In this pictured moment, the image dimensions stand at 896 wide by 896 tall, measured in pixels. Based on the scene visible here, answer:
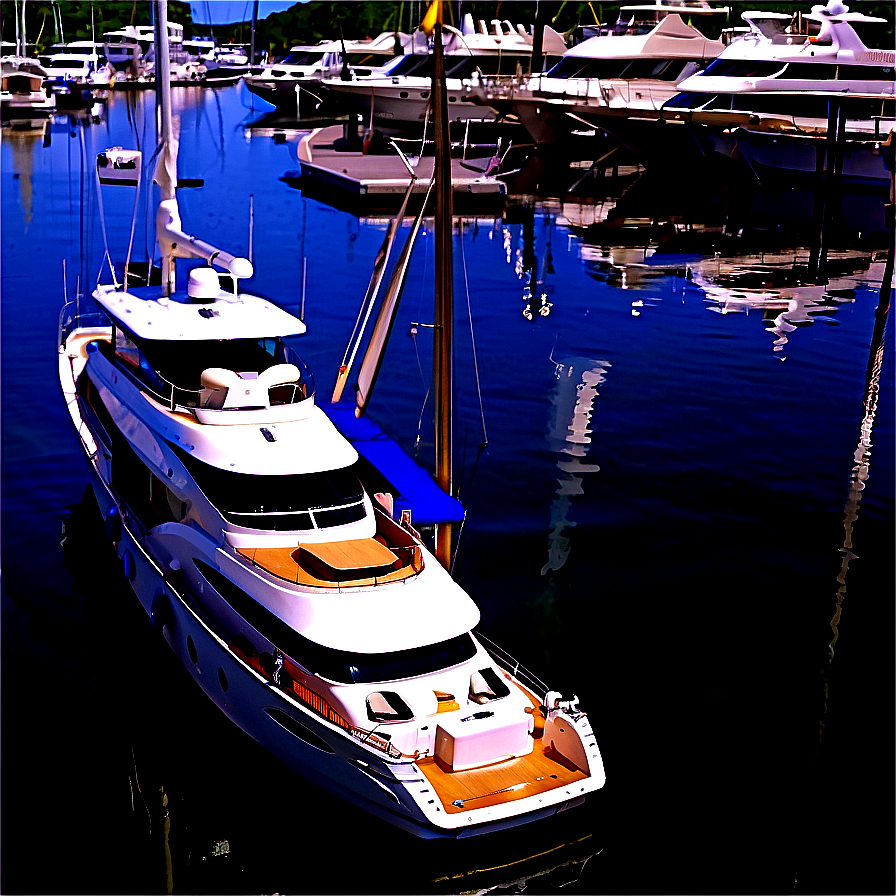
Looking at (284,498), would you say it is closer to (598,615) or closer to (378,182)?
(598,615)

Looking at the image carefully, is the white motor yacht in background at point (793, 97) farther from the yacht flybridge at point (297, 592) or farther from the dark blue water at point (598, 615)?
the yacht flybridge at point (297, 592)

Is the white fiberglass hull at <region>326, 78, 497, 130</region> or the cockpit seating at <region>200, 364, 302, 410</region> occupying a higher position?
the white fiberglass hull at <region>326, 78, 497, 130</region>

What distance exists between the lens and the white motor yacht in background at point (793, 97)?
65.8 meters

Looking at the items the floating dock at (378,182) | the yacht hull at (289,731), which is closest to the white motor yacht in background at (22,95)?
the floating dock at (378,182)

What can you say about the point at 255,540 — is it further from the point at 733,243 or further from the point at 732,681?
the point at 733,243

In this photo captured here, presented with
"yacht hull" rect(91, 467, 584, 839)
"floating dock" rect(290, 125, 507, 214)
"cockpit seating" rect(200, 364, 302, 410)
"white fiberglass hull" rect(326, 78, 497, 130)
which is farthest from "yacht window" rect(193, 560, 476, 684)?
"white fiberglass hull" rect(326, 78, 497, 130)

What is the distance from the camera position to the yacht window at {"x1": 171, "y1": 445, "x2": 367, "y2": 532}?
17.5m

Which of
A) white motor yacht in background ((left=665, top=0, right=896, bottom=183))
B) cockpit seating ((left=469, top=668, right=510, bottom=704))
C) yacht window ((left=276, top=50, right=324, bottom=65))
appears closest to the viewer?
cockpit seating ((left=469, top=668, right=510, bottom=704))

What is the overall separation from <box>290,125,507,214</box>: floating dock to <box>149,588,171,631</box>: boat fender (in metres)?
40.3

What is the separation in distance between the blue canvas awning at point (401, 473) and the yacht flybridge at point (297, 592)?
2.10 meters

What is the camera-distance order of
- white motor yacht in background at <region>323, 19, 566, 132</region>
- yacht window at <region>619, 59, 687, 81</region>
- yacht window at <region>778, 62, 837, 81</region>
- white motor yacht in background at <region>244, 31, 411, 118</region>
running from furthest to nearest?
white motor yacht in background at <region>244, 31, 411, 118</region>, yacht window at <region>619, 59, 687, 81</region>, white motor yacht in background at <region>323, 19, 566, 132</region>, yacht window at <region>778, 62, 837, 81</region>

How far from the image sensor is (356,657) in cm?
1547

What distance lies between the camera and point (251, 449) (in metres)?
18.1

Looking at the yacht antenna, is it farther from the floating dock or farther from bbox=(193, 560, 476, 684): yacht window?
the floating dock
